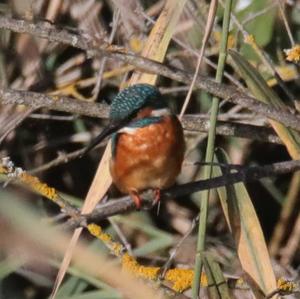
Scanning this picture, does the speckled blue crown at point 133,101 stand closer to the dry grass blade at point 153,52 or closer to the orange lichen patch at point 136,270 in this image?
the dry grass blade at point 153,52

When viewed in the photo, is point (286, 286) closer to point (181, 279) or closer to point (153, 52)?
point (181, 279)

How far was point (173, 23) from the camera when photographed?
191 cm

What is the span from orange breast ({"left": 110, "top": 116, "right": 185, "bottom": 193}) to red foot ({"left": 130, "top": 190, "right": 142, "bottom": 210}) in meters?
0.02

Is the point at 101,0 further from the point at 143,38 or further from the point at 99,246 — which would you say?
the point at 99,246

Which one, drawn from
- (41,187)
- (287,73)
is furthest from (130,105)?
(287,73)

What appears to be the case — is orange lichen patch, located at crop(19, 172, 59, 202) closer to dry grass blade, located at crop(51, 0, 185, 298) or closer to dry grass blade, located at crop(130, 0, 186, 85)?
dry grass blade, located at crop(51, 0, 185, 298)

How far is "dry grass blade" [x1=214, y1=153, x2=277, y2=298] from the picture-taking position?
5.71ft

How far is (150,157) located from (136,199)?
137 millimetres

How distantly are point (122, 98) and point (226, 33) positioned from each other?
0.42 meters

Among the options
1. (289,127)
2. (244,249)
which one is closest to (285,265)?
(289,127)

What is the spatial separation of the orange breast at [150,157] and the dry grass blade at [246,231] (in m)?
0.12

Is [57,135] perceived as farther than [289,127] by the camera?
Yes

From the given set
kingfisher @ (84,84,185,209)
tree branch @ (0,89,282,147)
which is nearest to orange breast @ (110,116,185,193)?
kingfisher @ (84,84,185,209)

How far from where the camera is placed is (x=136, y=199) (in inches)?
70.6
